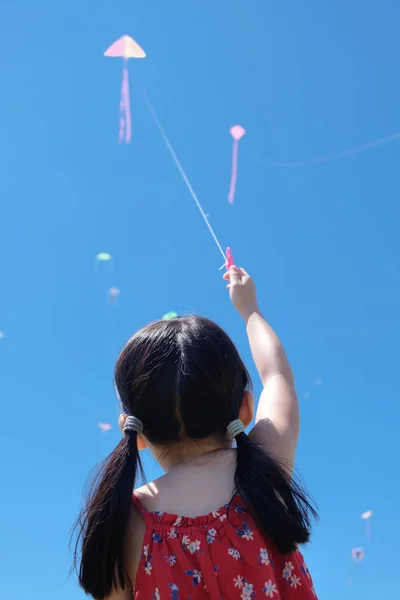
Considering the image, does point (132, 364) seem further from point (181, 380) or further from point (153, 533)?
point (153, 533)

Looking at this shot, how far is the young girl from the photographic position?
201 cm

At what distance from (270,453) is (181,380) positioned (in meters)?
0.44

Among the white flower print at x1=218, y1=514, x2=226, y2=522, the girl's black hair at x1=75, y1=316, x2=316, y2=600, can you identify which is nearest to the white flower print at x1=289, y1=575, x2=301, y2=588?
the girl's black hair at x1=75, y1=316, x2=316, y2=600

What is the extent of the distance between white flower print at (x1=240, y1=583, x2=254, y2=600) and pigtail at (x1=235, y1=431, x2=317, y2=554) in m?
0.18

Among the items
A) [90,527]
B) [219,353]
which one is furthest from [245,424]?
[90,527]

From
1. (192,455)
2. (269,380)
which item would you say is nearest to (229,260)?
(269,380)

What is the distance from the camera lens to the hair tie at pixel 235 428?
2.21 meters

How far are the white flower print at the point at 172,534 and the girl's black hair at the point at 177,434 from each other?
0.55 feet

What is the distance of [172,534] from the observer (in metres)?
2.05

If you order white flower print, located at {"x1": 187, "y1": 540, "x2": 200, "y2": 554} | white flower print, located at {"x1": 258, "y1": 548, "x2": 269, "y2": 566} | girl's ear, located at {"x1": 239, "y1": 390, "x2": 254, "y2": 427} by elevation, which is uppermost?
girl's ear, located at {"x1": 239, "y1": 390, "x2": 254, "y2": 427}

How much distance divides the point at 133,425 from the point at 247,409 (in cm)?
48

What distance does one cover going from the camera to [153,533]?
2.10 meters

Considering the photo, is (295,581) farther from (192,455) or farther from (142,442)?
(142,442)

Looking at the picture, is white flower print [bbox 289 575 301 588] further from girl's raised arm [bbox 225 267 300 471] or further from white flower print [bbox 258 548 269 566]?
girl's raised arm [bbox 225 267 300 471]
